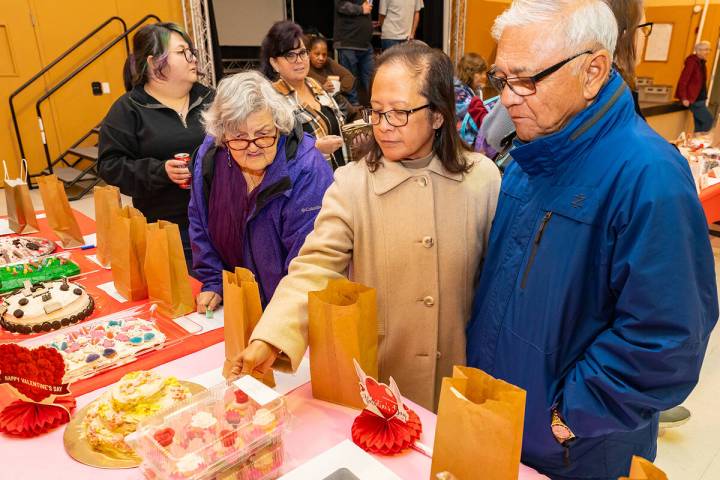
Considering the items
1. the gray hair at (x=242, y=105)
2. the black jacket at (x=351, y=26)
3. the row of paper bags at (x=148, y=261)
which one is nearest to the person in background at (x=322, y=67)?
the black jacket at (x=351, y=26)

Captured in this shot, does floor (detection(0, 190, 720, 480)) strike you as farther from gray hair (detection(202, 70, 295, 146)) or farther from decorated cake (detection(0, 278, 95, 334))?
decorated cake (detection(0, 278, 95, 334))

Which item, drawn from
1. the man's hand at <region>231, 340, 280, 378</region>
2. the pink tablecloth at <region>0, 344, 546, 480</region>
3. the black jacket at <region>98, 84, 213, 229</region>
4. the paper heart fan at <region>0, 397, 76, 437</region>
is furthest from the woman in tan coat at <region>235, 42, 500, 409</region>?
the black jacket at <region>98, 84, 213, 229</region>

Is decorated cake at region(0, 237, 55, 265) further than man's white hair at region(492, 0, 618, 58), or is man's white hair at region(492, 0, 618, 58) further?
decorated cake at region(0, 237, 55, 265)

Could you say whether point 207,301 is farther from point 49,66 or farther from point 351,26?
point 49,66

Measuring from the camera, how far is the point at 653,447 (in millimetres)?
1223

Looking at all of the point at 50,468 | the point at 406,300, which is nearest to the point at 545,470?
the point at 406,300

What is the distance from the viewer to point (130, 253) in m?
1.77

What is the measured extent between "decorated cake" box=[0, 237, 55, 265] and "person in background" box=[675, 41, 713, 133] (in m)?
9.90

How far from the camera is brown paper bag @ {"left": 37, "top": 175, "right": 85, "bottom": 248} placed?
2309mm

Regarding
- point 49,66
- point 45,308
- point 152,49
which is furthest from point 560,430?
point 49,66

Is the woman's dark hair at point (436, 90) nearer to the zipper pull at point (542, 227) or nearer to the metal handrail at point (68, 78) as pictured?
the zipper pull at point (542, 227)

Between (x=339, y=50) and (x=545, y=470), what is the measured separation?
19.2ft

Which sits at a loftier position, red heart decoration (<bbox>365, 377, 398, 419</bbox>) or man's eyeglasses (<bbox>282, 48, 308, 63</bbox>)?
man's eyeglasses (<bbox>282, 48, 308, 63</bbox>)

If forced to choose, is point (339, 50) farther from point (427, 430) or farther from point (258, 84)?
point (427, 430)
